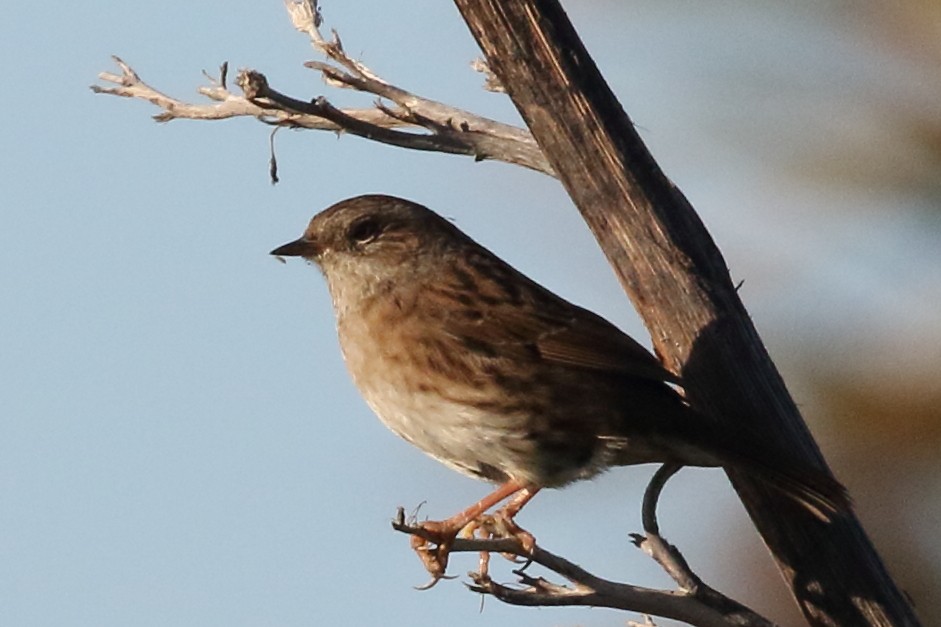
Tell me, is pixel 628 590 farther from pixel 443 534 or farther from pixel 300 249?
pixel 300 249

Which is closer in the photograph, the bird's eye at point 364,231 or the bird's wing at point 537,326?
the bird's wing at point 537,326

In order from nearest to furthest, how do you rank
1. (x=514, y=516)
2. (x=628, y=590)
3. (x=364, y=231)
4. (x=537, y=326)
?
(x=628, y=590)
(x=514, y=516)
(x=537, y=326)
(x=364, y=231)

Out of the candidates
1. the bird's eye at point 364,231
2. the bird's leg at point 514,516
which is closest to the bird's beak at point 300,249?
the bird's eye at point 364,231

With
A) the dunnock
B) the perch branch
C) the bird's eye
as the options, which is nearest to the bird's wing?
the dunnock

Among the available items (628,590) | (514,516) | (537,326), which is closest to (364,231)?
(537,326)

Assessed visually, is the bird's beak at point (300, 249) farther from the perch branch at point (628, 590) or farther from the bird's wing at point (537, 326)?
the perch branch at point (628, 590)

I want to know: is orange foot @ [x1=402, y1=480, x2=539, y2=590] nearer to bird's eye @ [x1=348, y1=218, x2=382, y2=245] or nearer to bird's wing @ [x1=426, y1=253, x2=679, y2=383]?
bird's wing @ [x1=426, y1=253, x2=679, y2=383]
